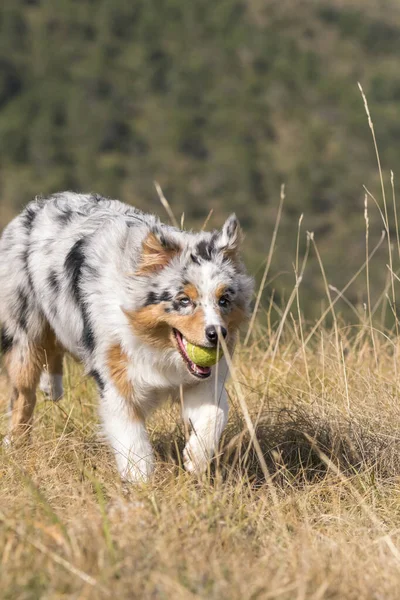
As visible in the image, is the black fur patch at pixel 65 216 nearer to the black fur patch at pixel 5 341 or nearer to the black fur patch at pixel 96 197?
the black fur patch at pixel 96 197

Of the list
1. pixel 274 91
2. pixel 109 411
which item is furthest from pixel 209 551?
pixel 274 91

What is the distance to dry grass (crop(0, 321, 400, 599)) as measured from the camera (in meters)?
3.45

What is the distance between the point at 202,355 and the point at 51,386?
186 cm

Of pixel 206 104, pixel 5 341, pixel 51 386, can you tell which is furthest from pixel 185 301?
pixel 206 104

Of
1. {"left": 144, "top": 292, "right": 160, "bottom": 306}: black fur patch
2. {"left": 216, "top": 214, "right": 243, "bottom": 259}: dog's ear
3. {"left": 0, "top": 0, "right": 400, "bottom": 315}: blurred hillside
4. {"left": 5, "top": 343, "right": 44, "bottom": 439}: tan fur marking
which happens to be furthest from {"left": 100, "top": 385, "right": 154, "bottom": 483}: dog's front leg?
{"left": 0, "top": 0, "right": 400, "bottom": 315}: blurred hillside

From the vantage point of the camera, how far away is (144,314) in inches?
186

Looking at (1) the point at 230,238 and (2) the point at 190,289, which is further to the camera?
(1) the point at 230,238

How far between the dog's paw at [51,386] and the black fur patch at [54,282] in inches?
32.8

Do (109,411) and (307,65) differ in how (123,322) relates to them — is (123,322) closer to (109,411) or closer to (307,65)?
(109,411)

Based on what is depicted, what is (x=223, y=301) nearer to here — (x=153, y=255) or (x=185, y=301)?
(x=185, y=301)

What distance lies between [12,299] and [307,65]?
65.6 m

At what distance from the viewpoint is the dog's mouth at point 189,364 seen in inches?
183

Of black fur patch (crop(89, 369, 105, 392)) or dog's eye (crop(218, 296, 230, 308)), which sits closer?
dog's eye (crop(218, 296, 230, 308))

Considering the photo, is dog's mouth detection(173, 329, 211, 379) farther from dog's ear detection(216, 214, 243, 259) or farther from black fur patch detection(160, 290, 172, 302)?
dog's ear detection(216, 214, 243, 259)
